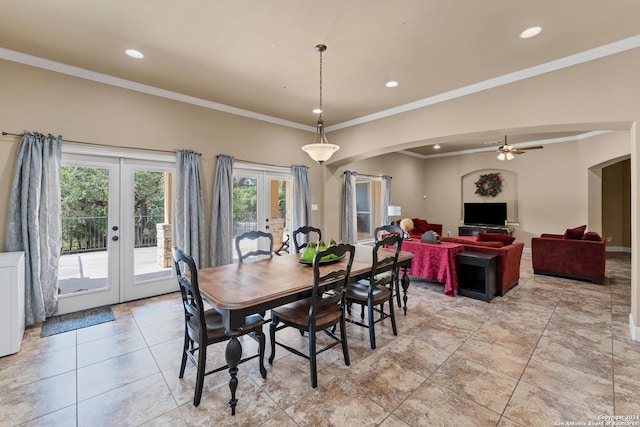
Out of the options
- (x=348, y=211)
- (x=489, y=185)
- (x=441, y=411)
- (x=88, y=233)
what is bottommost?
(x=441, y=411)

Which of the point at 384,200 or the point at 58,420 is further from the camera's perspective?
the point at 384,200

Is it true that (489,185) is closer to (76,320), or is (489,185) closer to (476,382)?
(476,382)

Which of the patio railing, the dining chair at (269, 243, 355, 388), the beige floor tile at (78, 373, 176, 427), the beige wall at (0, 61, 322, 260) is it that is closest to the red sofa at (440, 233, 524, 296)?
the dining chair at (269, 243, 355, 388)

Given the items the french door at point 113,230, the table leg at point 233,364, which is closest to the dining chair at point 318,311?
the table leg at point 233,364

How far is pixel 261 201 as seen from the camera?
5.47m

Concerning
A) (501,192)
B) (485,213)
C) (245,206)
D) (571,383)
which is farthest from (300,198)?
(501,192)

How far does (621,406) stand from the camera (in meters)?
2.00

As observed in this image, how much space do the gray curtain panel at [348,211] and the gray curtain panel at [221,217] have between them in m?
2.84

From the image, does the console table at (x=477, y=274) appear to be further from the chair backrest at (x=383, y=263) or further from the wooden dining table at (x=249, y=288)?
the wooden dining table at (x=249, y=288)

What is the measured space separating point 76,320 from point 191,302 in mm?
2319

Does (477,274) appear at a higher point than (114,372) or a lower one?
higher

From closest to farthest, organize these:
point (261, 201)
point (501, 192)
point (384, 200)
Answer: point (261, 201) → point (384, 200) → point (501, 192)

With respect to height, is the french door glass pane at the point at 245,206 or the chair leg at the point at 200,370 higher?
the french door glass pane at the point at 245,206

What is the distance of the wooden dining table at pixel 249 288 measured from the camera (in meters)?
1.89
